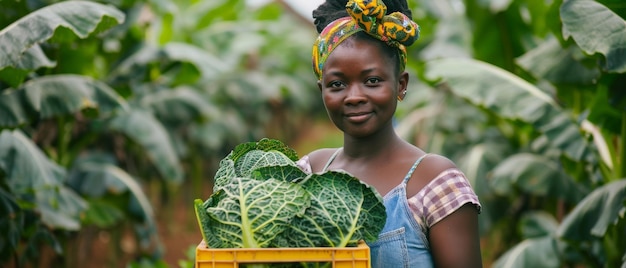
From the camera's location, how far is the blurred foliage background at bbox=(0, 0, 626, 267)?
4258 millimetres

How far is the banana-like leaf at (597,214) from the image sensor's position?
13.8ft

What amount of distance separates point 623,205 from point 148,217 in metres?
3.75

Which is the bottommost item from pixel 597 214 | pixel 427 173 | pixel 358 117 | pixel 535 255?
pixel 535 255

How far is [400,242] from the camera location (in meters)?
2.34

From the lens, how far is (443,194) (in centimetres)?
233

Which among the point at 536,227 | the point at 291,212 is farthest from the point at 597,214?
the point at 291,212

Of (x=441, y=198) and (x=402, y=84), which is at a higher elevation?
(x=402, y=84)

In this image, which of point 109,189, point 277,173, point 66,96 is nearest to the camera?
point 277,173

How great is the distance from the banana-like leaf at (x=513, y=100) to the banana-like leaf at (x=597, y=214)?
469mm

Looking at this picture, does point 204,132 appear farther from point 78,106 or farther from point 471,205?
point 471,205

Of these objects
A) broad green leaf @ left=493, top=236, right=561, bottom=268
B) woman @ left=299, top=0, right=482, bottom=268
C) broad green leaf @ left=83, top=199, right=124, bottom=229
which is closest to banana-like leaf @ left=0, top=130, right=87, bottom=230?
broad green leaf @ left=83, top=199, right=124, bottom=229

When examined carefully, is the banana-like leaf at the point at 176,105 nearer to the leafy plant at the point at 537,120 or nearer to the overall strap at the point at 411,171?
the leafy plant at the point at 537,120

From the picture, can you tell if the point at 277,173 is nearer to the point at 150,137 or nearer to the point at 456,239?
the point at 456,239

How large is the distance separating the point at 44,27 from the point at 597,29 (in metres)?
2.75
